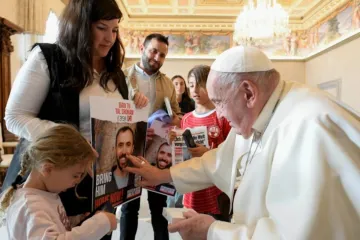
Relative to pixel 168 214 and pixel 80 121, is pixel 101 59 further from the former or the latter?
pixel 168 214

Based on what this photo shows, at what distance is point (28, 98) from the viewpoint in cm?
139

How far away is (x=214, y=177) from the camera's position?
191 cm

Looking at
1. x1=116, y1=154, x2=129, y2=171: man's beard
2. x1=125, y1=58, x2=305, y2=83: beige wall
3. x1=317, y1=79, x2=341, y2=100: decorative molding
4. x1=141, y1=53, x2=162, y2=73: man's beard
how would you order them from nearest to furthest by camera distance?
1. x1=116, y1=154, x2=129, y2=171: man's beard
2. x1=141, y1=53, x2=162, y2=73: man's beard
3. x1=317, y1=79, x2=341, y2=100: decorative molding
4. x1=125, y1=58, x2=305, y2=83: beige wall

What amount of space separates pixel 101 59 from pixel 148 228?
2731 millimetres

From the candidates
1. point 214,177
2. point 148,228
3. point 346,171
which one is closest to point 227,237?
point 346,171

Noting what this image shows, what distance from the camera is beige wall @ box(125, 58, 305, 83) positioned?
10.9 meters

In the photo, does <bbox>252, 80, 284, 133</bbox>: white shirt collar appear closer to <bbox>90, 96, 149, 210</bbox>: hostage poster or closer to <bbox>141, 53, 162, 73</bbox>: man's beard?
<bbox>90, 96, 149, 210</bbox>: hostage poster

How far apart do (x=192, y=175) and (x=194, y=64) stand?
923cm

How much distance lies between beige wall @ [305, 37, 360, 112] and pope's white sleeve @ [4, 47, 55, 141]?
7732 millimetres

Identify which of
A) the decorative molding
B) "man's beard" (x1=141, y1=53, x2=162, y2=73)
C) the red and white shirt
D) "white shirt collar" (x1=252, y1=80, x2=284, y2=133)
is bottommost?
the red and white shirt

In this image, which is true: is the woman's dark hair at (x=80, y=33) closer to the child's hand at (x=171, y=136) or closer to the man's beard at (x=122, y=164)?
the man's beard at (x=122, y=164)

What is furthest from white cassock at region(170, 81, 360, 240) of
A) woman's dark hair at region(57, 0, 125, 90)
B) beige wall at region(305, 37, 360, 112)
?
beige wall at region(305, 37, 360, 112)

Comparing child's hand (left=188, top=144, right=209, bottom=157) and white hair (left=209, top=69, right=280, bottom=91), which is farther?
child's hand (left=188, top=144, right=209, bottom=157)

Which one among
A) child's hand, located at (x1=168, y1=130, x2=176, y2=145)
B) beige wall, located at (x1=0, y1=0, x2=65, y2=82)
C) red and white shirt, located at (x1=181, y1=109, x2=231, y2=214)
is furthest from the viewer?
beige wall, located at (x1=0, y1=0, x2=65, y2=82)
